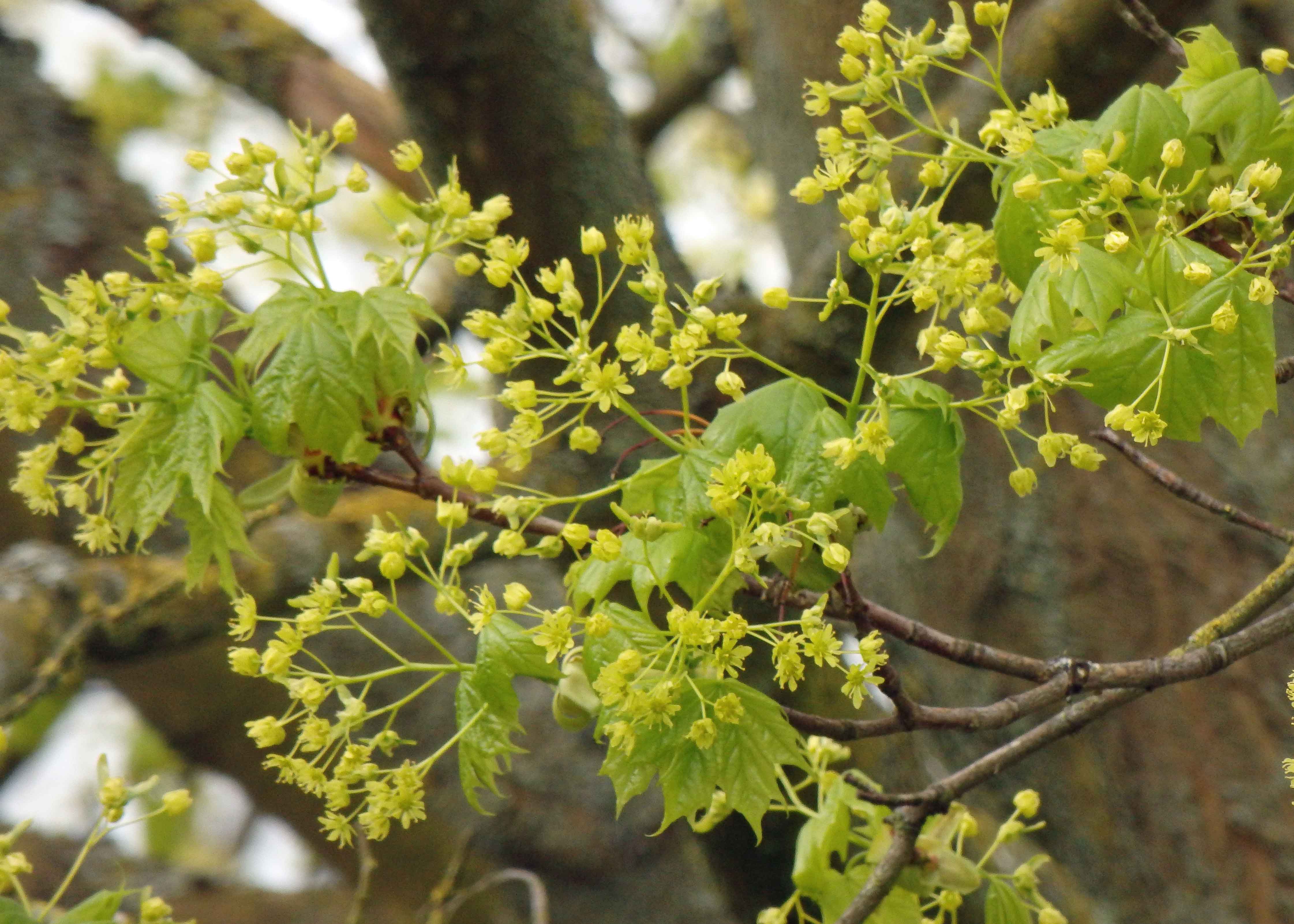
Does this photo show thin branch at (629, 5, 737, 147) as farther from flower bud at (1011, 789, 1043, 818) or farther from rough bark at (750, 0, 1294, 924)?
flower bud at (1011, 789, 1043, 818)

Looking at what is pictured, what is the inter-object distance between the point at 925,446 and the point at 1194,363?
22 cm

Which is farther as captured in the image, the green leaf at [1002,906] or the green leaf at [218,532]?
the green leaf at [1002,906]

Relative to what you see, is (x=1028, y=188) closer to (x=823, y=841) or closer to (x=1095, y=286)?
(x=1095, y=286)

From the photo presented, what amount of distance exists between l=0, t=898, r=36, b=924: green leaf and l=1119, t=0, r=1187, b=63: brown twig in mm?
1381

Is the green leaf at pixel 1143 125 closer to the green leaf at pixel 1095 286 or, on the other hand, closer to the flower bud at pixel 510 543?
the green leaf at pixel 1095 286

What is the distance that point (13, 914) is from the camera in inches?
43.8

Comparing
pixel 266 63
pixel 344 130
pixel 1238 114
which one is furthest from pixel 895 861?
pixel 266 63

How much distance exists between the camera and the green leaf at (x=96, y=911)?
1.13 m

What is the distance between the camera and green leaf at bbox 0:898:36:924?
1.10 m

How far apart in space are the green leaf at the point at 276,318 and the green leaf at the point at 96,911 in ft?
1.79

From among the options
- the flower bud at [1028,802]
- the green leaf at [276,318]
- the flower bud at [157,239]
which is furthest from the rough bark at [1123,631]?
the flower bud at [157,239]

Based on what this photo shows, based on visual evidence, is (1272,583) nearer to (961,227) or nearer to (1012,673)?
(1012,673)

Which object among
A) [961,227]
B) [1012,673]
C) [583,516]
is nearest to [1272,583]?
[1012,673]

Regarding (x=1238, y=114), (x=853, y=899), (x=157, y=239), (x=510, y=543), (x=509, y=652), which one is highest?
(x=1238, y=114)
